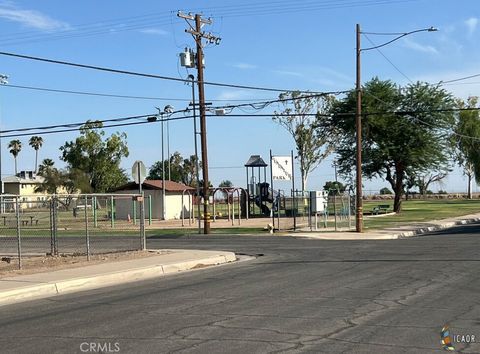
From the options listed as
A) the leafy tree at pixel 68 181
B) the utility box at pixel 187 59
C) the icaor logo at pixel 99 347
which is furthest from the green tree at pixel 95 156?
the icaor logo at pixel 99 347

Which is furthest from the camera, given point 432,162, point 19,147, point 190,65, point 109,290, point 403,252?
point 19,147

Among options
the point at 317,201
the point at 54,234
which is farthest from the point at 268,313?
the point at 317,201

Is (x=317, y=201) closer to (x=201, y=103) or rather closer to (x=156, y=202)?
(x=201, y=103)

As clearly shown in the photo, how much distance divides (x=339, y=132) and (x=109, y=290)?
1744 inches

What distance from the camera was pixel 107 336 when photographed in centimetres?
777

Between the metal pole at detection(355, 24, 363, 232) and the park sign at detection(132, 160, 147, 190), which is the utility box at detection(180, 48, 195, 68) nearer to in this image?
the metal pole at detection(355, 24, 363, 232)

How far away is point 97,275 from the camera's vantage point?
14188mm

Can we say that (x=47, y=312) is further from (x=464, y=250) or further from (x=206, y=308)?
(x=464, y=250)

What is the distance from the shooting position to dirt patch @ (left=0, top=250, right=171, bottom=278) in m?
15.7

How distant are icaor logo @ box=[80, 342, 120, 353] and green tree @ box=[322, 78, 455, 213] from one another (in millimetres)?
42207

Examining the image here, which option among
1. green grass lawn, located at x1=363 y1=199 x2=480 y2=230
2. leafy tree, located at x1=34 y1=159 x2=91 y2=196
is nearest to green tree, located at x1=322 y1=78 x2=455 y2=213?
green grass lawn, located at x1=363 y1=199 x2=480 y2=230

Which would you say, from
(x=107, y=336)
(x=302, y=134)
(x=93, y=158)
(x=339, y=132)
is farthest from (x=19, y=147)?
(x=107, y=336)

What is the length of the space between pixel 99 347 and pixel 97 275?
7215 mm

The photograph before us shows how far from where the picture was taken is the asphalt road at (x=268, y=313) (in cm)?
725
